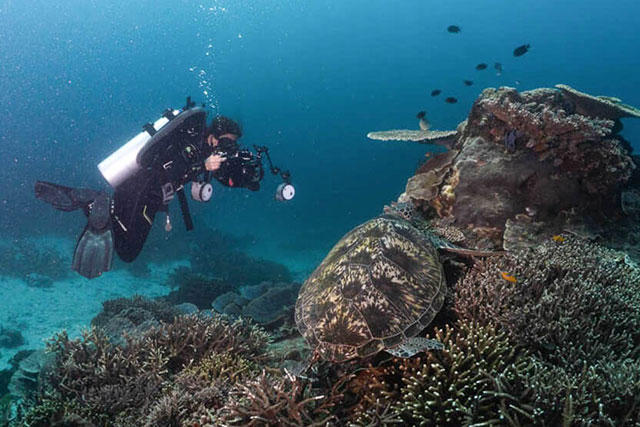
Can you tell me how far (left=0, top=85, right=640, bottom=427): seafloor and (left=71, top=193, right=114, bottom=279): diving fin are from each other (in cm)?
128

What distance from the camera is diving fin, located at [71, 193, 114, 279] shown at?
579 cm

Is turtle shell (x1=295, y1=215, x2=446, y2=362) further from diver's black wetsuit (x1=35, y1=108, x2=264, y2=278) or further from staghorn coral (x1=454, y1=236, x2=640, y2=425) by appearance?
diver's black wetsuit (x1=35, y1=108, x2=264, y2=278)

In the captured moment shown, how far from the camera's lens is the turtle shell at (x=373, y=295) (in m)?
3.07

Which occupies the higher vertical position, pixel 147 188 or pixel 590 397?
pixel 147 188

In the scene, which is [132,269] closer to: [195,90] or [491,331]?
[491,331]

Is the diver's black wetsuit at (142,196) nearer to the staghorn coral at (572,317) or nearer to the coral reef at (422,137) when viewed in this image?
the coral reef at (422,137)

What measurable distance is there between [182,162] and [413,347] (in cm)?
557

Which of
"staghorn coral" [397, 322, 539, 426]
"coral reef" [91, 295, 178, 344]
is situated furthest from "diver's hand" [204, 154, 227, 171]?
"staghorn coral" [397, 322, 539, 426]

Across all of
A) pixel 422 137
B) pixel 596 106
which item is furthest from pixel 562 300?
pixel 596 106

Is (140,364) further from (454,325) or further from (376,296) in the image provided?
(454,325)

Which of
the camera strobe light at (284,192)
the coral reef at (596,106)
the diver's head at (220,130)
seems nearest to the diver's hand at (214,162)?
the diver's head at (220,130)

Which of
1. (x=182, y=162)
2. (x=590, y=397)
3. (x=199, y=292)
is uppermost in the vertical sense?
(x=182, y=162)

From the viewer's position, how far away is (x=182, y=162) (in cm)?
646

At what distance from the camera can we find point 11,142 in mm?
66125
